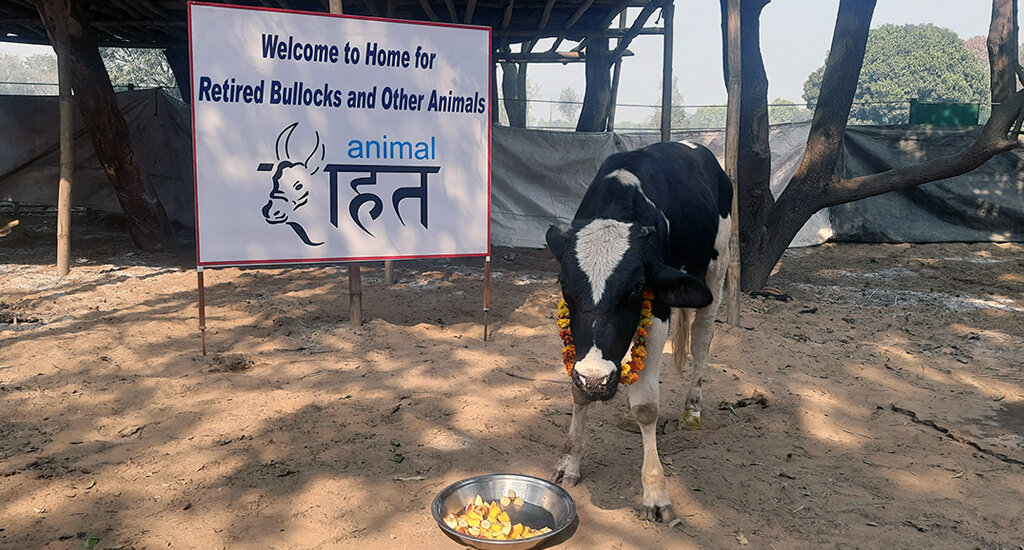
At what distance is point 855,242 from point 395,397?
9.03 m

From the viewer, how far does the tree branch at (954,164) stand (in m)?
6.83

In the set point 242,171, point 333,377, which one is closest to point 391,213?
point 242,171

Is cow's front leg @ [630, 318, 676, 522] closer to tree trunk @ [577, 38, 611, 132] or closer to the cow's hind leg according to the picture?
the cow's hind leg

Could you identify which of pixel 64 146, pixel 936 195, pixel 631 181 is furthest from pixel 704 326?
pixel 936 195

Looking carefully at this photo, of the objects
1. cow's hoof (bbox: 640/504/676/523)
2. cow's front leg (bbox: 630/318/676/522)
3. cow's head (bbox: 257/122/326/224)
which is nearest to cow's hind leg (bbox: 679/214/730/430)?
cow's front leg (bbox: 630/318/676/522)

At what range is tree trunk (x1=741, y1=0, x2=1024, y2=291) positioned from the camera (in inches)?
278

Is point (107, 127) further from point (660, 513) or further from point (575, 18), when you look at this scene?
point (660, 513)

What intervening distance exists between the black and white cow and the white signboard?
7.24 ft

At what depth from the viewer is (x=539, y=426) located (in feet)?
13.4

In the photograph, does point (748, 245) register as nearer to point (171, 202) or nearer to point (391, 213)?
point (391, 213)

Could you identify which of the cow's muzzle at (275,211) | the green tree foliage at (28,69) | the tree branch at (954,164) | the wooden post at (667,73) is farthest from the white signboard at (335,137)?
the green tree foliage at (28,69)

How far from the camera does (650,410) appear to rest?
3275 mm

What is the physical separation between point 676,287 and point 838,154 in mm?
5709

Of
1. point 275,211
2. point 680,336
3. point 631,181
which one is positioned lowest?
point 680,336
